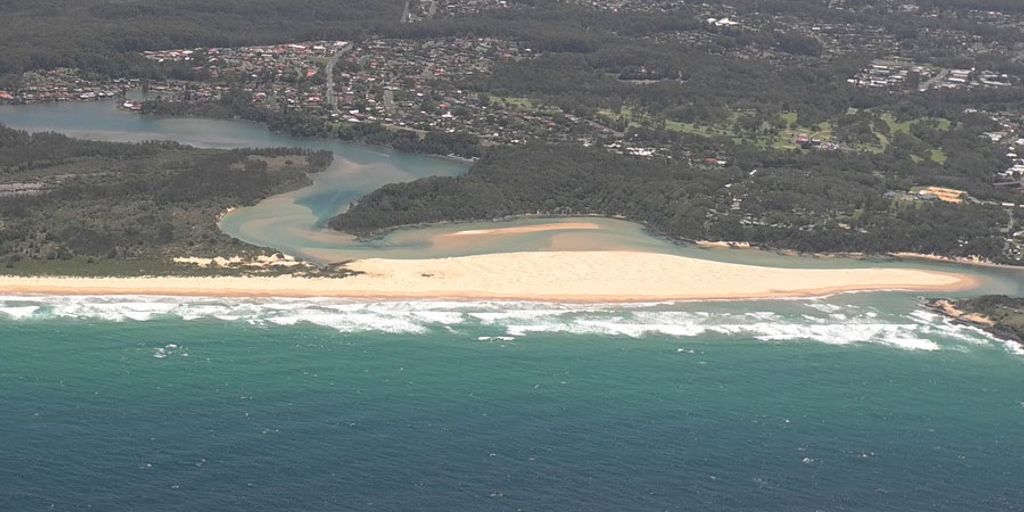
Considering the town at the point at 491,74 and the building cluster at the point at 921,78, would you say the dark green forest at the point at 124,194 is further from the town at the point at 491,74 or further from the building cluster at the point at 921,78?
the building cluster at the point at 921,78

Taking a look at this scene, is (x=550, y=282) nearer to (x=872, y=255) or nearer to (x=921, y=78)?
(x=872, y=255)

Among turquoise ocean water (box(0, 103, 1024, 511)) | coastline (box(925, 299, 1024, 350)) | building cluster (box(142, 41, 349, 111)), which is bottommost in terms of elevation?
building cluster (box(142, 41, 349, 111))

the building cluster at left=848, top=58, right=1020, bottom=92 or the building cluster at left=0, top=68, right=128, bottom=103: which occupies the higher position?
the building cluster at left=848, top=58, right=1020, bottom=92

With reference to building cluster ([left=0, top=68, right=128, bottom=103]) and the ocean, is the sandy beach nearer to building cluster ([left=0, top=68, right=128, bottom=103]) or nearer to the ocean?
the ocean

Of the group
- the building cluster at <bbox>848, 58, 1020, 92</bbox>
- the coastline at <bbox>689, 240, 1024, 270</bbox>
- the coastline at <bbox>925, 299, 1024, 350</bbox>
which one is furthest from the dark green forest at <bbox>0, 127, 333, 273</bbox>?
the building cluster at <bbox>848, 58, 1020, 92</bbox>

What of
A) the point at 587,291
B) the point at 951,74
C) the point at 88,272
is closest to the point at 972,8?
the point at 951,74

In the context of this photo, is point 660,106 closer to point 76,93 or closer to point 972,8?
point 76,93
